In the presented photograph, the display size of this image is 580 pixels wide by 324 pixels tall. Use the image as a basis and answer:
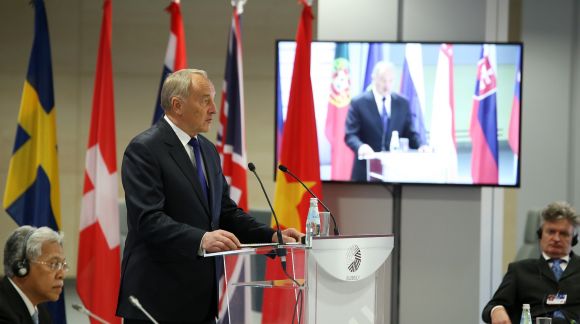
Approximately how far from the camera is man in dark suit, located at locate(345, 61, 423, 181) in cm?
558

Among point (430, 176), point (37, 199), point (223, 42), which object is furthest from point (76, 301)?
point (430, 176)

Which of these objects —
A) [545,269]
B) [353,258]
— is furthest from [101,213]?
[353,258]

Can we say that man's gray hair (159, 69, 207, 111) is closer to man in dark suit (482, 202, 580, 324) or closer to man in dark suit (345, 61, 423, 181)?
man in dark suit (482, 202, 580, 324)

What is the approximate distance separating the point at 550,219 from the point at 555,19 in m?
3.50

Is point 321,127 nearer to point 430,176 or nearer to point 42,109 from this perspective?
point 430,176

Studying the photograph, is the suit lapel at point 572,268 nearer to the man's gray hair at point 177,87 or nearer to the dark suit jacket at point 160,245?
the dark suit jacket at point 160,245

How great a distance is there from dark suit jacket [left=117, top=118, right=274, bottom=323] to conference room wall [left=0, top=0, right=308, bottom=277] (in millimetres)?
4089

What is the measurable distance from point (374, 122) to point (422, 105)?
31cm

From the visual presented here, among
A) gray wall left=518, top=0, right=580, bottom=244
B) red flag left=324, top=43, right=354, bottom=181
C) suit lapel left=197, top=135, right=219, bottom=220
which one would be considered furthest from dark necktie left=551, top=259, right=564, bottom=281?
gray wall left=518, top=0, right=580, bottom=244

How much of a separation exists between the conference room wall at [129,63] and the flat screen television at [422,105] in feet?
4.77

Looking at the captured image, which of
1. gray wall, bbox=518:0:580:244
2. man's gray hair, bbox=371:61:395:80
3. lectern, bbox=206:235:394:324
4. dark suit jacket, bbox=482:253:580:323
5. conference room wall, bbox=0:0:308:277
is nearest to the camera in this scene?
lectern, bbox=206:235:394:324

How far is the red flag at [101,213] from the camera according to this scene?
4969 millimetres

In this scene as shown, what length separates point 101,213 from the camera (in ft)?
16.5

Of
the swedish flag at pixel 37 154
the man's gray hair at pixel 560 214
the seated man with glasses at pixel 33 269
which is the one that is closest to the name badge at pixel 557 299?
the man's gray hair at pixel 560 214
